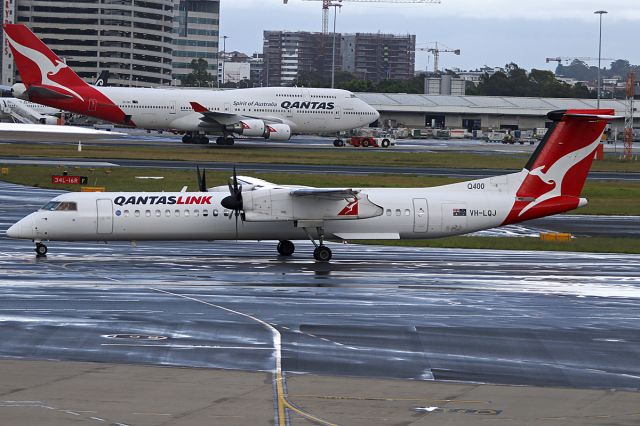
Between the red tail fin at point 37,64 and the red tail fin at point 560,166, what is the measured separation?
186ft

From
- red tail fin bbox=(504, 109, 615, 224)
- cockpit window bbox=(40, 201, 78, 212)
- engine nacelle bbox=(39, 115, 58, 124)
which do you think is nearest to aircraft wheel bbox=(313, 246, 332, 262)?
red tail fin bbox=(504, 109, 615, 224)

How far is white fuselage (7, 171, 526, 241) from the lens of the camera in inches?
1388

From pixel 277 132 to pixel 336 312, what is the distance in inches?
2595

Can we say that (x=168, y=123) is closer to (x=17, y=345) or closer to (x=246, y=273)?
(x=246, y=273)

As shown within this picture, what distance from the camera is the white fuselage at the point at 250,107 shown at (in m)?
90.9

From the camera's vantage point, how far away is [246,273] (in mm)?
32688

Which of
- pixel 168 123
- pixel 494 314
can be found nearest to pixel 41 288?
pixel 494 314

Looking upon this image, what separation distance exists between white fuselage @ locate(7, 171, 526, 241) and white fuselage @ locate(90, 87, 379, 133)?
55.7m

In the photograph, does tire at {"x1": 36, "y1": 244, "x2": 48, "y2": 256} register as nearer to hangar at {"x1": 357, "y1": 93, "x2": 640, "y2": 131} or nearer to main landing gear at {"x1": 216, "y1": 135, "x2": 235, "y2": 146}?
main landing gear at {"x1": 216, "y1": 135, "x2": 235, "y2": 146}

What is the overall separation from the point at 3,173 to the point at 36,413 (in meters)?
51.7

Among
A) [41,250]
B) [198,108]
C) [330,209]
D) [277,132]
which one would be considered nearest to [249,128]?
[277,132]

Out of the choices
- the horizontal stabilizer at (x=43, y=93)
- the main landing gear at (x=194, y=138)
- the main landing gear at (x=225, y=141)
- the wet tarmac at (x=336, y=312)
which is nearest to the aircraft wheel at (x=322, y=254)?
the wet tarmac at (x=336, y=312)

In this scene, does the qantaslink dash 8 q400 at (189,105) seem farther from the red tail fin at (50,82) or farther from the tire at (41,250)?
the tire at (41,250)

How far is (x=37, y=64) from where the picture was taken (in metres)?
85.0
